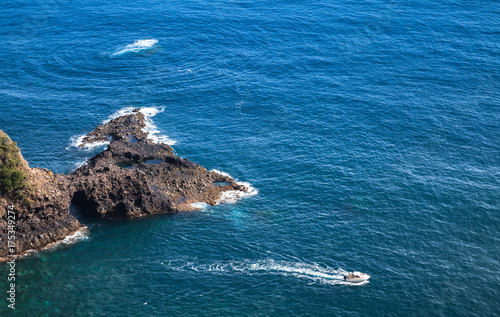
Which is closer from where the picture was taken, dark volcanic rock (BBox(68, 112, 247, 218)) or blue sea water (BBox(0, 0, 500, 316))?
blue sea water (BBox(0, 0, 500, 316))

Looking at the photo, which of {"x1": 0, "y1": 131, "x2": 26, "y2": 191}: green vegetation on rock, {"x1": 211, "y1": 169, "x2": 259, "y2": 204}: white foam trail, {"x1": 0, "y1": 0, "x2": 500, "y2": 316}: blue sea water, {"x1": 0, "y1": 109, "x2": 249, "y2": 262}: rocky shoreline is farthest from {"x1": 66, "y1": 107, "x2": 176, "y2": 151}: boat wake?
{"x1": 0, "y1": 131, "x2": 26, "y2": 191}: green vegetation on rock

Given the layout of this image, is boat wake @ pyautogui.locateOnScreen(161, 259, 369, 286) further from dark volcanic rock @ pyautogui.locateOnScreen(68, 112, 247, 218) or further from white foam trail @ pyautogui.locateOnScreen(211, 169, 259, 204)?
white foam trail @ pyautogui.locateOnScreen(211, 169, 259, 204)

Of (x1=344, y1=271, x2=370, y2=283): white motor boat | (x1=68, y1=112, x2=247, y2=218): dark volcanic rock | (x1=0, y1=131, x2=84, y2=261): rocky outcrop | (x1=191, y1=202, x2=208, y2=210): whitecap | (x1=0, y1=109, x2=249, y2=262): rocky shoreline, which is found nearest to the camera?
(x1=344, y1=271, x2=370, y2=283): white motor boat

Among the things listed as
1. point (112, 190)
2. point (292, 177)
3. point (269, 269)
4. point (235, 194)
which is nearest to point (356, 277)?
point (269, 269)

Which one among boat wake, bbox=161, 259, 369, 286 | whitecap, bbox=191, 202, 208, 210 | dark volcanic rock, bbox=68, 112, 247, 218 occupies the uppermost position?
dark volcanic rock, bbox=68, 112, 247, 218

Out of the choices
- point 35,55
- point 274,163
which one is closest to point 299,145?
point 274,163

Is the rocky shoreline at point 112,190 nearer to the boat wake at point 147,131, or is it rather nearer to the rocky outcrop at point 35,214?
the rocky outcrop at point 35,214
